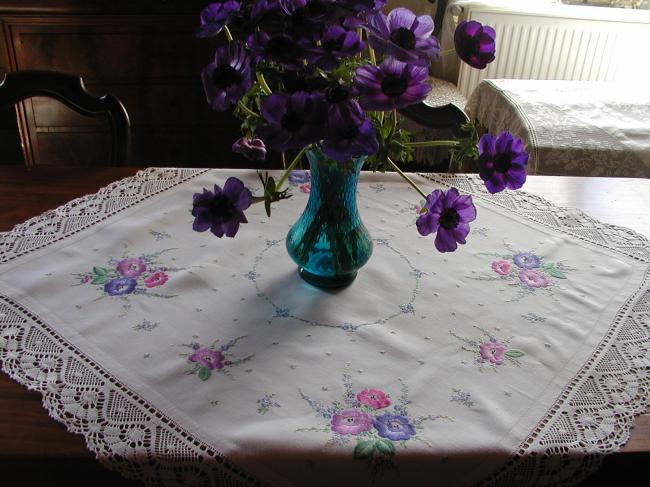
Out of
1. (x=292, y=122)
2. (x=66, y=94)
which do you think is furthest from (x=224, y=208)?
(x=66, y=94)

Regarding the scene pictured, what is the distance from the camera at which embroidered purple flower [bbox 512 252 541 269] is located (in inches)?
39.2

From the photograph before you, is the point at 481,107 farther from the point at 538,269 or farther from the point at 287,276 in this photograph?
the point at 287,276

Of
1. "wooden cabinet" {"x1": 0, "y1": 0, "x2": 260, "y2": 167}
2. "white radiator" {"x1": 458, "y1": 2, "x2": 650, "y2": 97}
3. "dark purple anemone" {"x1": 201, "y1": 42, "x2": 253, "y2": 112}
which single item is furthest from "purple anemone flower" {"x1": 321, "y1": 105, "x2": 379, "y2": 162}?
"white radiator" {"x1": 458, "y1": 2, "x2": 650, "y2": 97}

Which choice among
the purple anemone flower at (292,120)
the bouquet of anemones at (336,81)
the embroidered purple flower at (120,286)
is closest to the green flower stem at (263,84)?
the bouquet of anemones at (336,81)

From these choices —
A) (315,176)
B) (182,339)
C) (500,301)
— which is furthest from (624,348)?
(182,339)

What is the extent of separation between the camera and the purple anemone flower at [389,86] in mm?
665

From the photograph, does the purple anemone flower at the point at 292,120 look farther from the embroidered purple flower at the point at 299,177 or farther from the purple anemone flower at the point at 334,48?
the embroidered purple flower at the point at 299,177

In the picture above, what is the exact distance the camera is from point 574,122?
2096 mm

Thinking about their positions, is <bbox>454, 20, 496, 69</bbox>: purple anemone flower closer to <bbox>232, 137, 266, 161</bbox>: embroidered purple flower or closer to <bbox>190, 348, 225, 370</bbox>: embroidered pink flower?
<bbox>232, 137, 266, 161</bbox>: embroidered purple flower

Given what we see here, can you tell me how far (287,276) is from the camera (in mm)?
922

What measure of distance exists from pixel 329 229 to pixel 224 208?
0.17m

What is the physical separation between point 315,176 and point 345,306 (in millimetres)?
189

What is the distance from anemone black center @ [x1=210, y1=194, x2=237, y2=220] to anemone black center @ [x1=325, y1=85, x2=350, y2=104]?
6.8 inches

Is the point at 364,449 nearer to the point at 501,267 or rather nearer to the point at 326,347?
the point at 326,347
